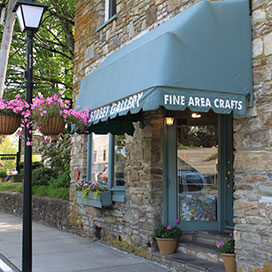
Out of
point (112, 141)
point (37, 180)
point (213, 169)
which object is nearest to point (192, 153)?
point (213, 169)

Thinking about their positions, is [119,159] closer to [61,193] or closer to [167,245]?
[167,245]

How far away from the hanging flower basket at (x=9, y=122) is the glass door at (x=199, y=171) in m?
2.70

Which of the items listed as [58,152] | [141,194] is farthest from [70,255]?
[58,152]

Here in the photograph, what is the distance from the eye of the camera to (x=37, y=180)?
49.8ft

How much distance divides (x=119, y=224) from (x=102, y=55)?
389 centimetres

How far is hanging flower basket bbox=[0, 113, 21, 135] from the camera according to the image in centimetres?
533

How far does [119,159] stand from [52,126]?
3.00 m

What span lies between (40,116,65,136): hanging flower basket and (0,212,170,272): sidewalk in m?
2.33

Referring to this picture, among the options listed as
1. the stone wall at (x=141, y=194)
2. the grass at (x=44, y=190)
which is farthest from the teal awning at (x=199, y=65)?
the grass at (x=44, y=190)

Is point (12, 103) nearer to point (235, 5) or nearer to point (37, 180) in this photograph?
point (235, 5)

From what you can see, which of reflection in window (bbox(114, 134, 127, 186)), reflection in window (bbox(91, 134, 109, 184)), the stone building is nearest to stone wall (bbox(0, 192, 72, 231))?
the stone building

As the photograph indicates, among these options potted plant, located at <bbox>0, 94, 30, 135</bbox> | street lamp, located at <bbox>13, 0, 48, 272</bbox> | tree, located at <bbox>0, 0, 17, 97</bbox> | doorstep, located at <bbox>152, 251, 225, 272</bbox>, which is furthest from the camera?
tree, located at <bbox>0, 0, 17, 97</bbox>

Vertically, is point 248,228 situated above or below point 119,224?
above

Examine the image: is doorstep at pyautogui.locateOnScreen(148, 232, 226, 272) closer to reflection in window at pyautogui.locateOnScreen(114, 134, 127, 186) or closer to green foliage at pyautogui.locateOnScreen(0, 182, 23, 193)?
reflection in window at pyautogui.locateOnScreen(114, 134, 127, 186)
